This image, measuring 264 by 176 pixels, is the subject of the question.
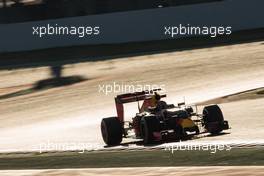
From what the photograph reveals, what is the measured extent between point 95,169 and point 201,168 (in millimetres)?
2560

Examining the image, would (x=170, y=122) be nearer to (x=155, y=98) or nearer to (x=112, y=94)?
(x=155, y=98)

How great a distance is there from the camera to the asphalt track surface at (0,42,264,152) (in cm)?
2045

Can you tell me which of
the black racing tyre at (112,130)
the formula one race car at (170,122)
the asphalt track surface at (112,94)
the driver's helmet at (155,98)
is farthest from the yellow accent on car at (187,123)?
the black racing tyre at (112,130)

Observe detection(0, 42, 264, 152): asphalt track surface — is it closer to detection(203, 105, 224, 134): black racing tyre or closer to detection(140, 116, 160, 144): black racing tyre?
detection(203, 105, 224, 134): black racing tyre

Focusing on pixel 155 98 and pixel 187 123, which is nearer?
pixel 187 123

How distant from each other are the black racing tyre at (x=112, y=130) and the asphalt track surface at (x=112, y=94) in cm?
31

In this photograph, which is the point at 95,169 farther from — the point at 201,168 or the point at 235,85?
the point at 235,85

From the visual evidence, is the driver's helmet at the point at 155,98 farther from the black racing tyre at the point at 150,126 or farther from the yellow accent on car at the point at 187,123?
the yellow accent on car at the point at 187,123

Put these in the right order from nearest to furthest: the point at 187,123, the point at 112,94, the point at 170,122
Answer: the point at 187,123 → the point at 170,122 → the point at 112,94

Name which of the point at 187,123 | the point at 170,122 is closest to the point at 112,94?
the point at 170,122

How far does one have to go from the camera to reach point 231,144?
576 inches

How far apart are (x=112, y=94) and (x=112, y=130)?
13964mm

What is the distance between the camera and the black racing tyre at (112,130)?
57.9 feet

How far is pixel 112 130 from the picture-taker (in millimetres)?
17719
